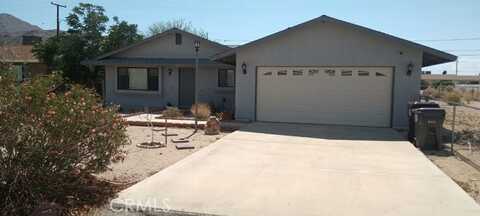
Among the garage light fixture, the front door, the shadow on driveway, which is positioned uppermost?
the garage light fixture

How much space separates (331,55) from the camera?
13859 mm

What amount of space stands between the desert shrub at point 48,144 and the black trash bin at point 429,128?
781 cm

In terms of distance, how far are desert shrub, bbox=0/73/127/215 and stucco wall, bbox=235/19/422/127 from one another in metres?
9.19

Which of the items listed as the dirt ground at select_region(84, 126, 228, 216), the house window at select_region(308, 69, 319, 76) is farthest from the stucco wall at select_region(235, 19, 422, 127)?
the dirt ground at select_region(84, 126, 228, 216)

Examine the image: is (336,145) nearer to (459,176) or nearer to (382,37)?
(459,176)

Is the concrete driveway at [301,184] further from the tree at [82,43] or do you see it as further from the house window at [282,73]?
the tree at [82,43]

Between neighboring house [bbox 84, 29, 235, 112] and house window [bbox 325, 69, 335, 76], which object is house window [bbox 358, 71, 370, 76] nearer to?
house window [bbox 325, 69, 335, 76]

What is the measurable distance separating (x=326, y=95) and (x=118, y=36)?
1581 cm

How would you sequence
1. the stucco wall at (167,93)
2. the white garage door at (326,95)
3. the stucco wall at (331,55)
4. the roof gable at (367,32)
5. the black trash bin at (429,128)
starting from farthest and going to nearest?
the stucco wall at (167,93) < the white garage door at (326,95) < the stucco wall at (331,55) < the roof gable at (367,32) < the black trash bin at (429,128)

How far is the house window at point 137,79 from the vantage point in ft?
66.6

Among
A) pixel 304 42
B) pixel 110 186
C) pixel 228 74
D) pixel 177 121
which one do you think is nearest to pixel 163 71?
pixel 228 74

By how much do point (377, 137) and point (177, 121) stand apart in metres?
6.78

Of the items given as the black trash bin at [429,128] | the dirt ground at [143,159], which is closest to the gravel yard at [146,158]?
the dirt ground at [143,159]

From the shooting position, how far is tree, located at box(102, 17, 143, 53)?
24.9 metres
